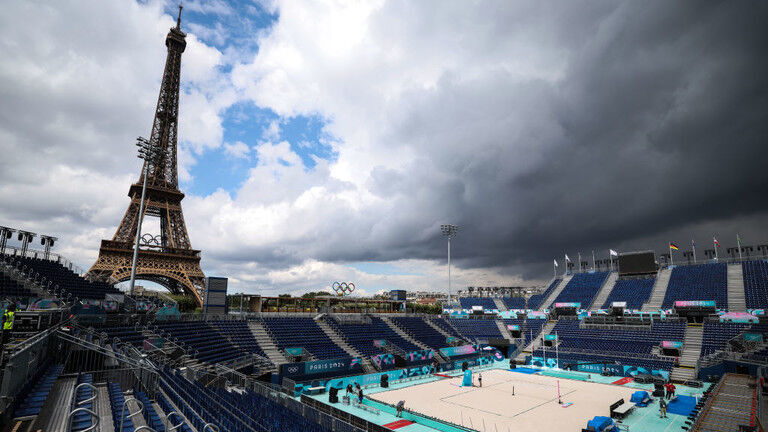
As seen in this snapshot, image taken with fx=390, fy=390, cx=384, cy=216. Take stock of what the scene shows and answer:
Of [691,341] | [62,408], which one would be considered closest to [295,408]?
[62,408]

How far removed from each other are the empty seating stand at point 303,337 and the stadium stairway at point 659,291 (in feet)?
154

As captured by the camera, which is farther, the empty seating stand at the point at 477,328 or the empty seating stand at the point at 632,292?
the empty seating stand at the point at 477,328

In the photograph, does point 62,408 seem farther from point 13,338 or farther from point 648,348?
point 648,348

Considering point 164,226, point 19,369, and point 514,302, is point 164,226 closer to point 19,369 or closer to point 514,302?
point 19,369

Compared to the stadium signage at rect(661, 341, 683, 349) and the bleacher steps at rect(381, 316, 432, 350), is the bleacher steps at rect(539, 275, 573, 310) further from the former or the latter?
the bleacher steps at rect(381, 316, 432, 350)

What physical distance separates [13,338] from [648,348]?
58268 millimetres

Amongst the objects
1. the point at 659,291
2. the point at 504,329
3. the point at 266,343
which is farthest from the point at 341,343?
the point at 659,291

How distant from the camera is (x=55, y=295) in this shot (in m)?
28.3

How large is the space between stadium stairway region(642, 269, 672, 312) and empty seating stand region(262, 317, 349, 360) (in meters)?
46.9

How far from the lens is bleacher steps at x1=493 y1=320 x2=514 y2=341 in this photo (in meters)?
63.0

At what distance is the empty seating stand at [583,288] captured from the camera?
6888 centimetres

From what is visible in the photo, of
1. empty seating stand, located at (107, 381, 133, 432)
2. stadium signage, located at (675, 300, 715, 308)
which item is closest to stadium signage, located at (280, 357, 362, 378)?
empty seating stand, located at (107, 381, 133, 432)

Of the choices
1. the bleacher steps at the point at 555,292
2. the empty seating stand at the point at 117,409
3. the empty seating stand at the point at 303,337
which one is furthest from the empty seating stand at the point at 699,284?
the empty seating stand at the point at 117,409

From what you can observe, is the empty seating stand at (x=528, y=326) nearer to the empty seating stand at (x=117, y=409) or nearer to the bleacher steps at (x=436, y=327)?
the bleacher steps at (x=436, y=327)
